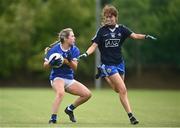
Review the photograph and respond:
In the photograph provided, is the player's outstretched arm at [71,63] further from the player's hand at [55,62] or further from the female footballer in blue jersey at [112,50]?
the female footballer in blue jersey at [112,50]

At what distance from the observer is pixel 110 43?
1439cm

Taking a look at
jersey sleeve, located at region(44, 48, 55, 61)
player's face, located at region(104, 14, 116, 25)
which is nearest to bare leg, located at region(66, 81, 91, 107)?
jersey sleeve, located at region(44, 48, 55, 61)

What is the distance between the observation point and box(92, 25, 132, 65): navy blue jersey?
14383 mm

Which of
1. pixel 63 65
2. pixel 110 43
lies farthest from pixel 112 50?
pixel 63 65

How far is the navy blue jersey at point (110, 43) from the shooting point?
14.4 meters

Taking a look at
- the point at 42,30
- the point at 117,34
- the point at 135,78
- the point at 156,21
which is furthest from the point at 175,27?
the point at 117,34

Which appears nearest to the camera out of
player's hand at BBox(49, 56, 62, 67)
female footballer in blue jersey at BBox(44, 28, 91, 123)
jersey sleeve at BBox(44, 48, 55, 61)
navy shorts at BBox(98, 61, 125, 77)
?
player's hand at BBox(49, 56, 62, 67)

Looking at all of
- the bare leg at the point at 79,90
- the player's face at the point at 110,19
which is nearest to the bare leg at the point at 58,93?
the bare leg at the point at 79,90

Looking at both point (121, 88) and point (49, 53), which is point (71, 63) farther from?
point (121, 88)

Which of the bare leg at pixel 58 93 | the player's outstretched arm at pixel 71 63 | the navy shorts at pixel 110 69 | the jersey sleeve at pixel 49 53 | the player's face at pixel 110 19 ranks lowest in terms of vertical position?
the bare leg at pixel 58 93

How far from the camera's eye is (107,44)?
14.4 metres

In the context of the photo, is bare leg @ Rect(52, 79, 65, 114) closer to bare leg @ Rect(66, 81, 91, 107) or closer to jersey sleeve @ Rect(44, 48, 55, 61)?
bare leg @ Rect(66, 81, 91, 107)

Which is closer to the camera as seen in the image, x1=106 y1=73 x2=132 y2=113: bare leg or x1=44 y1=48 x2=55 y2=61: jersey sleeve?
x1=44 y1=48 x2=55 y2=61: jersey sleeve

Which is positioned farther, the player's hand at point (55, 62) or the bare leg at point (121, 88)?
the bare leg at point (121, 88)
